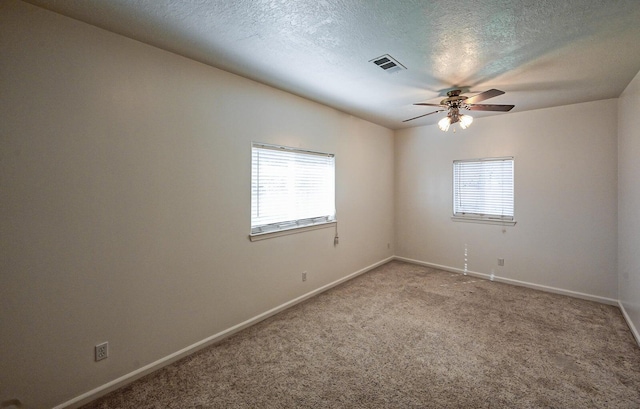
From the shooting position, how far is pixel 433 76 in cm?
279

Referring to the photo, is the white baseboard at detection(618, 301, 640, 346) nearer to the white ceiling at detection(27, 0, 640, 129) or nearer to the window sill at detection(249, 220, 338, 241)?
the white ceiling at detection(27, 0, 640, 129)

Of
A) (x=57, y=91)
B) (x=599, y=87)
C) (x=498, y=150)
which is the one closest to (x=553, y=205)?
(x=498, y=150)

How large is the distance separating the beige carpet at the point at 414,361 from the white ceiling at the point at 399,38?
266 cm

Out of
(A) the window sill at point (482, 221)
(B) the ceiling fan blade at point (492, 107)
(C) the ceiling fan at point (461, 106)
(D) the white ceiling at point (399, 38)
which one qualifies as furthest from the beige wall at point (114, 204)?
(A) the window sill at point (482, 221)

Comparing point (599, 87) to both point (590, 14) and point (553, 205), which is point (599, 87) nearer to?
point (553, 205)

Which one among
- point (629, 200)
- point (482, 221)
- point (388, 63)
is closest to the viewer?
point (388, 63)

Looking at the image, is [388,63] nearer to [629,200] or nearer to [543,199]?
[629,200]

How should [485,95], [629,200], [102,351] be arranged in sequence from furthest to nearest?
1. [629,200]
2. [485,95]
3. [102,351]

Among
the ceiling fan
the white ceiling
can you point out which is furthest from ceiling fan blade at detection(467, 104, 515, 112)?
the white ceiling

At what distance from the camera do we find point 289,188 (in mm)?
3398

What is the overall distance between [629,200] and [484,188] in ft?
5.52

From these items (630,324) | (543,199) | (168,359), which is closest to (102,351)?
(168,359)

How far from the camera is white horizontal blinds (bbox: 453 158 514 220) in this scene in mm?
4293

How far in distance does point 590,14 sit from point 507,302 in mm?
3198
